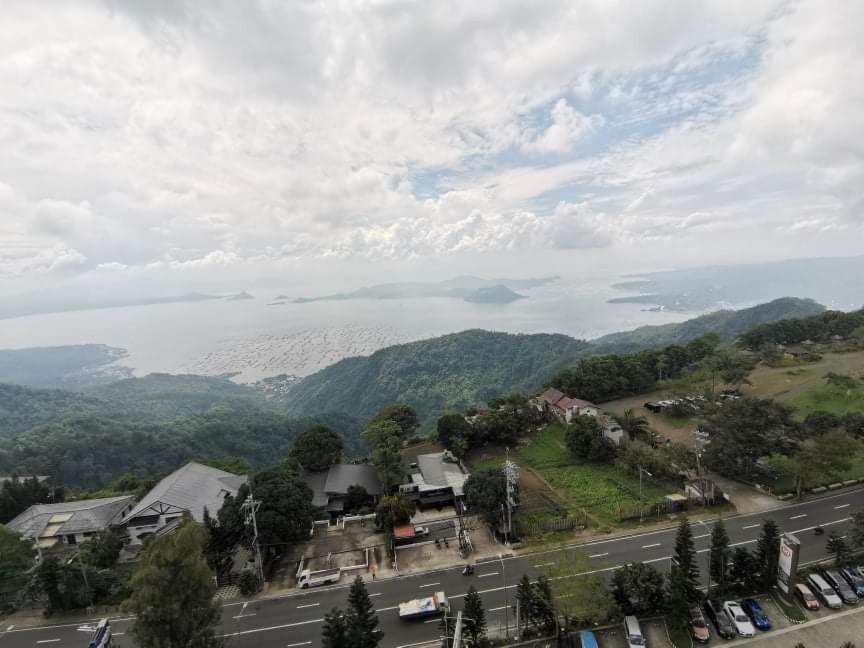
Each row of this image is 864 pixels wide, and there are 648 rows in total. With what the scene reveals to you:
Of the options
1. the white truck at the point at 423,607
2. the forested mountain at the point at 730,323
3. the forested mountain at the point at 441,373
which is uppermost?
the white truck at the point at 423,607

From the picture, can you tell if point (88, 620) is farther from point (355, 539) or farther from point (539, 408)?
point (539, 408)

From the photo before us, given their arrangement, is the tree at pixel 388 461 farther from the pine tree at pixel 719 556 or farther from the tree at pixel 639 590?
the pine tree at pixel 719 556

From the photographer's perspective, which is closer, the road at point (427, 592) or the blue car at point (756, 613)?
the blue car at point (756, 613)

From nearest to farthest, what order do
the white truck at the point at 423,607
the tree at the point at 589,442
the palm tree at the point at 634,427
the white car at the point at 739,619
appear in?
the white car at the point at 739,619
the white truck at the point at 423,607
the tree at the point at 589,442
the palm tree at the point at 634,427

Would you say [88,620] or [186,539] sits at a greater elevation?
[186,539]

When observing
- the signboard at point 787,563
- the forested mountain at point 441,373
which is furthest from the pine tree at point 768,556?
the forested mountain at point 441,373

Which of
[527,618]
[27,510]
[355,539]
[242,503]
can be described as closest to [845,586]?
[527,618]
